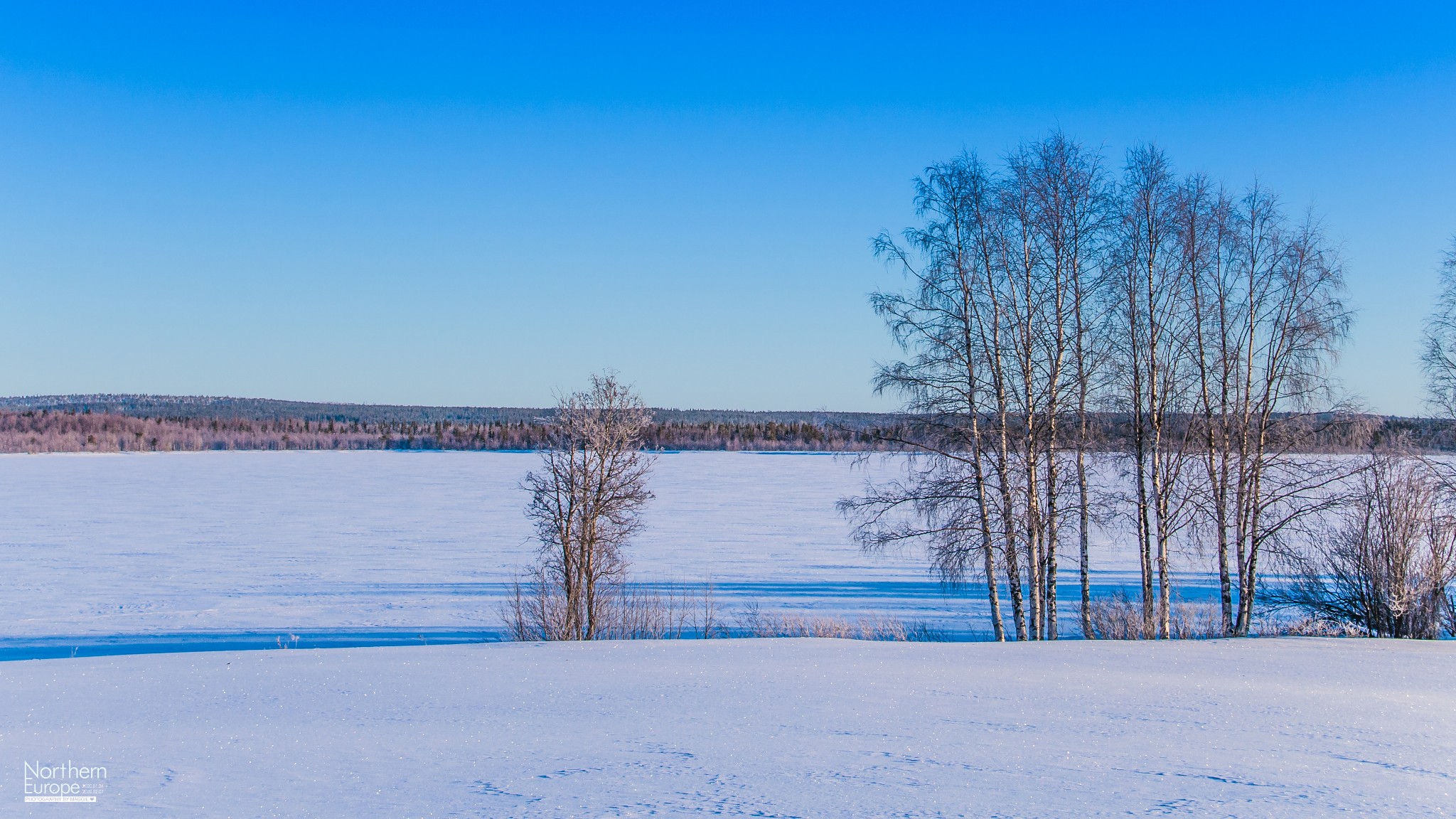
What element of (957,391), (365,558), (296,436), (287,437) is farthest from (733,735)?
(296,436)

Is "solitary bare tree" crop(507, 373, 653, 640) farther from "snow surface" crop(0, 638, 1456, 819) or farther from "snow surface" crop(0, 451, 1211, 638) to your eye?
"snow surface" crop(0, 638, 1456, 819)

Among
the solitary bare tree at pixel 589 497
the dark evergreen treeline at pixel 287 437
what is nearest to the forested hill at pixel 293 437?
the dark evergreen treeline at pixel 287 437

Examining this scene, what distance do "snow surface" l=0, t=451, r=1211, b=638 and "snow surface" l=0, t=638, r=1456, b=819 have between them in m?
9.01

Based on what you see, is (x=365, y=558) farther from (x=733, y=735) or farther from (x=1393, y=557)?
(x=1393, y=557)

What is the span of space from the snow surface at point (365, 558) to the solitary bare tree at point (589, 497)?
1612mm

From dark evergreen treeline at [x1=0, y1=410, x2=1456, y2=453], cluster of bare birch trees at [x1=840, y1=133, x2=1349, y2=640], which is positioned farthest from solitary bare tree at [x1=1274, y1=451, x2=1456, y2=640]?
dark evergreen treeline at [x1=0, y1=410, x2=1456, y2=453]

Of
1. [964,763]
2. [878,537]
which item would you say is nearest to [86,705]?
[964,763]

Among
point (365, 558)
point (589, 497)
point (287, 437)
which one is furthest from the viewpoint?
point (287, 437)

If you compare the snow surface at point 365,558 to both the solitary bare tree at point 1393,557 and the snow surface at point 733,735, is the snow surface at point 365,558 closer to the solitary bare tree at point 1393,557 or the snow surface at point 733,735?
the solitary bare tree at point 1393,557

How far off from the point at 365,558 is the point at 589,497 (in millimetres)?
9325

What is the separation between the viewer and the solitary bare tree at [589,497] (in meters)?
17.3

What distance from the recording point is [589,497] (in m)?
18.1

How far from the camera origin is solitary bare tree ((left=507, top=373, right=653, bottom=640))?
17281mm

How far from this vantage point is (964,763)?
3.84 m
